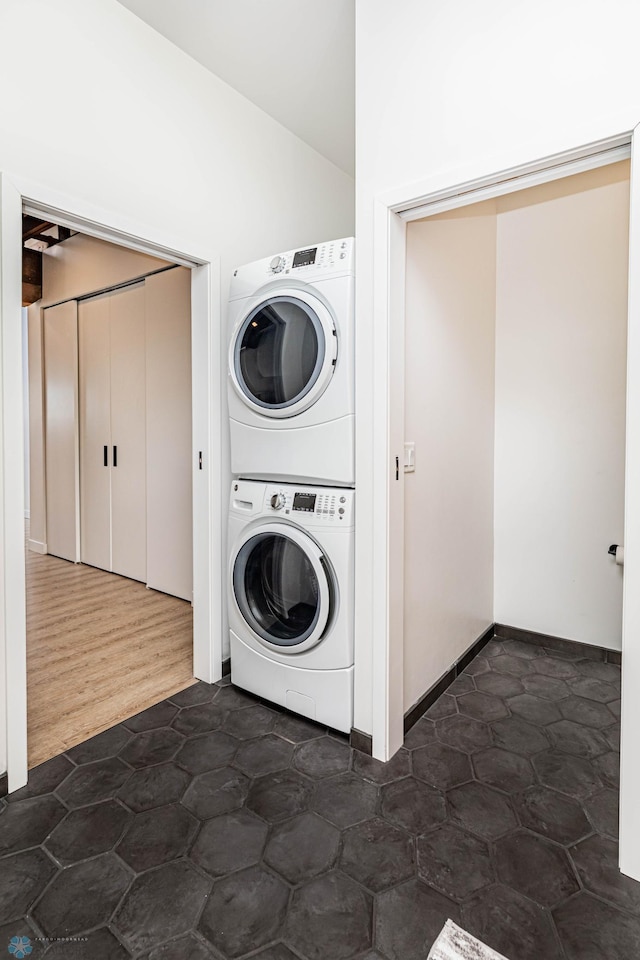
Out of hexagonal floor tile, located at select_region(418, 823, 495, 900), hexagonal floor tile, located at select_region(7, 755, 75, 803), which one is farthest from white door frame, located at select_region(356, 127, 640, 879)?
hexagonal floor tile, located at select_region(7, 755, 75, 803)

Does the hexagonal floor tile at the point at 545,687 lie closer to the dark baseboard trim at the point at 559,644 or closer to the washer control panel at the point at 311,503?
the dark baseboard trim at the point at 559,644

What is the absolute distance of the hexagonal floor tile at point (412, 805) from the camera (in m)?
1.57

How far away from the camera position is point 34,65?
165 cm

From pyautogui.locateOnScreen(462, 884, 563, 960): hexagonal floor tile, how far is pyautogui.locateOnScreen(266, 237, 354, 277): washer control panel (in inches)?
77.6

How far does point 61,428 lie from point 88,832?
12.3 feet

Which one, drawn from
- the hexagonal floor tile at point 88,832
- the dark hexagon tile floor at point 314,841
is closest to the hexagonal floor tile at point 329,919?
the dark hexagon tile floor at point 314,841

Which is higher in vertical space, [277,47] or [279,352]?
[277,47]

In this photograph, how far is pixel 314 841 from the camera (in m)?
1.50

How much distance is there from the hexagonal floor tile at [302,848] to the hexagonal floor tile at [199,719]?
621mm

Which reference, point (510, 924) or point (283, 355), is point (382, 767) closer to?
point (510, 924)

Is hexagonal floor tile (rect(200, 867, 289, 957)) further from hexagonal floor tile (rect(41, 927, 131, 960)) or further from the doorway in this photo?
the doorway

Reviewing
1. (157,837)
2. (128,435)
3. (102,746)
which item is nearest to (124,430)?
(128,435)

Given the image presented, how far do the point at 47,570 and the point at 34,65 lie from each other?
12.0 ft

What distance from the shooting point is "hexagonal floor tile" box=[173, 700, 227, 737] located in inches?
81.1
